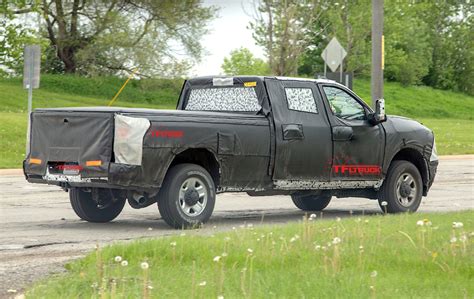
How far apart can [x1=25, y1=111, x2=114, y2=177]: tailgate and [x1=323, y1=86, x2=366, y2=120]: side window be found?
3.62 meters

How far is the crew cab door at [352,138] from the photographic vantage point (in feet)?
46.6

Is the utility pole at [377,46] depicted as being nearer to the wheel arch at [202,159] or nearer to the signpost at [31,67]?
the signpost at [31,67]

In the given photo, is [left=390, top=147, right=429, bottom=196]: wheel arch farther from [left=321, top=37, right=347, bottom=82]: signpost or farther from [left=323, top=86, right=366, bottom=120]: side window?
[left=321, top=37, right=347, bottom=82]: signpost

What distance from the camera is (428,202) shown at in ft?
55.2

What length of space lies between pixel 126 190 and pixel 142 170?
76cm

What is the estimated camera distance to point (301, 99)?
14117 millimetres

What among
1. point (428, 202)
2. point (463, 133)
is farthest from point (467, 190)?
point (463, 133)

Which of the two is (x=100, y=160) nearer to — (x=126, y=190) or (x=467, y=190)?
(x=126, y=190)

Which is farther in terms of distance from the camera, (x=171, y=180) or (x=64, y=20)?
(x=64, y=20)

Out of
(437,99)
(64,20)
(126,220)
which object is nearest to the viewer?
(126,220)

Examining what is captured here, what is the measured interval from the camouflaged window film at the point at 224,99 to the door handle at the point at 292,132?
444mm

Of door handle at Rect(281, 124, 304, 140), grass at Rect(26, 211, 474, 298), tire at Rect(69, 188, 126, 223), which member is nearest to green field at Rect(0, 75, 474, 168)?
tire at Rect(69, 188, 126, 223)

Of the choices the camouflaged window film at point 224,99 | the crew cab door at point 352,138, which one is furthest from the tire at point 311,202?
the camouflaged window film at point 224,99

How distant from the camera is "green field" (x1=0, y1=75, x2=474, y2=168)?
3275 centimetres
